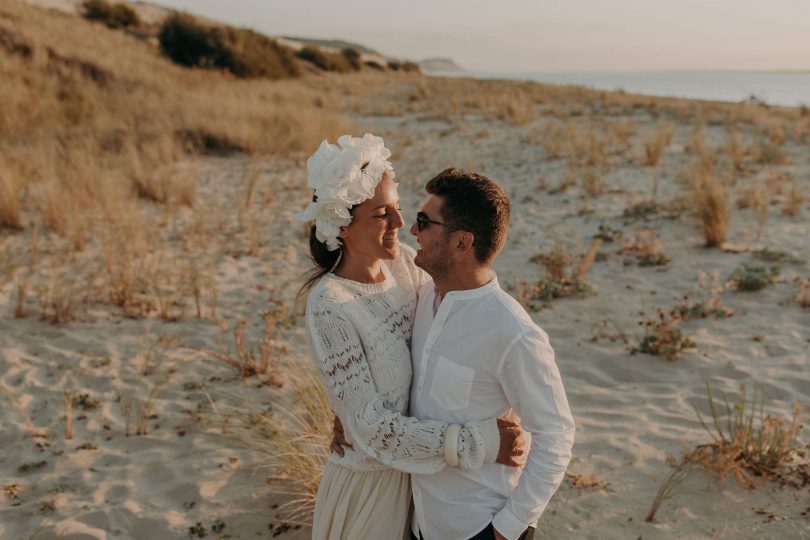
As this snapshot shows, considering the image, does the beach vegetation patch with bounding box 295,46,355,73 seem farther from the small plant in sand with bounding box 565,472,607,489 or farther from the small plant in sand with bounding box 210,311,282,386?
the small plant in sand with bounding box 565,472,607,489

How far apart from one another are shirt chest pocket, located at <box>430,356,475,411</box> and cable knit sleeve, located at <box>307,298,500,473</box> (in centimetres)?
7

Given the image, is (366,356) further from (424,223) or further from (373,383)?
(424,223)

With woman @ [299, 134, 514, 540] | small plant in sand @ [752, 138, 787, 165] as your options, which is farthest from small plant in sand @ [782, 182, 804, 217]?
woman @ [299, 134, 514, 540]

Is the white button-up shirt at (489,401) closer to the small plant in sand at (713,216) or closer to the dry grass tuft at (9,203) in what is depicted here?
the small plant in sand at (713,216)

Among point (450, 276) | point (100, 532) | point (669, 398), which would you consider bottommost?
point (100, 532)

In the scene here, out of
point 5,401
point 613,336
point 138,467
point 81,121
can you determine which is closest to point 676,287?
point 613,336

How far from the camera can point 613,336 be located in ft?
18.2

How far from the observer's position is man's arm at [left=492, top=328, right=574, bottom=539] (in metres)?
1.96

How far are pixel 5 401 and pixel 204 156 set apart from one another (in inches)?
309

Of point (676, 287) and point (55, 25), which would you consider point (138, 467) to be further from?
point (55, 25)

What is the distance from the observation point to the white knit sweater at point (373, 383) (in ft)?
6.74

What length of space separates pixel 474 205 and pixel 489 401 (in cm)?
60

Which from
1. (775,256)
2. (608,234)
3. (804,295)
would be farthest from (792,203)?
(804,295)

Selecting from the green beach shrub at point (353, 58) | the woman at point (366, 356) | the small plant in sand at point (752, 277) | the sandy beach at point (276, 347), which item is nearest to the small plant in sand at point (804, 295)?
the sandy beach at point (276, 347)
